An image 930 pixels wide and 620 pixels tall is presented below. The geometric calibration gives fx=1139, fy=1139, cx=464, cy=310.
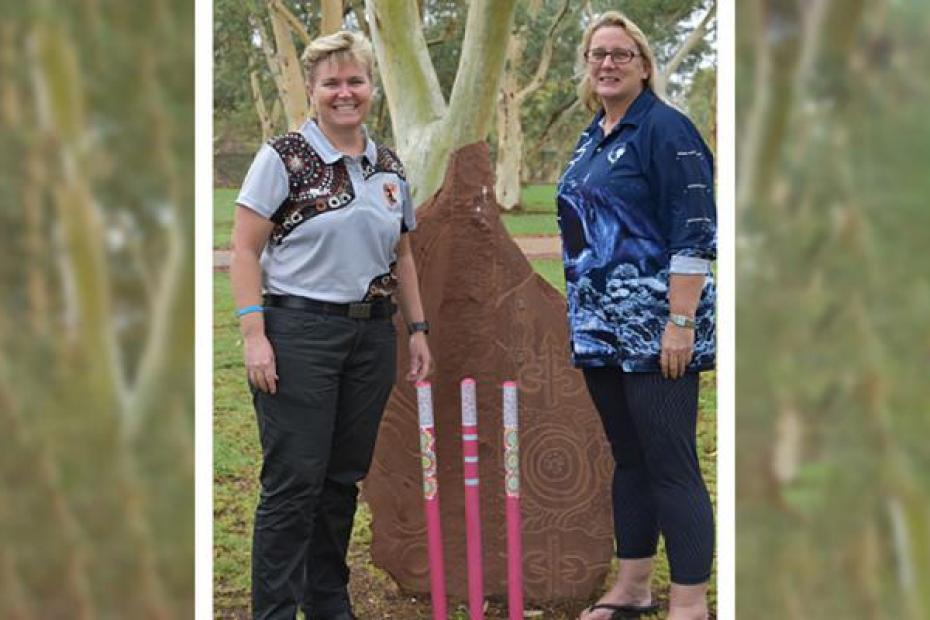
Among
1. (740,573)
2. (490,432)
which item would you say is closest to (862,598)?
(740,573)

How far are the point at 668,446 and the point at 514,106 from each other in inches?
362

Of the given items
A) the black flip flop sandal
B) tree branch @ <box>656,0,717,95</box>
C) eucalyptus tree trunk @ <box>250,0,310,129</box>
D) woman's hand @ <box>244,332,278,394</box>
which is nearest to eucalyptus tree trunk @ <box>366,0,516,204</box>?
woman's hand @ <box>244,332,278,394</box>

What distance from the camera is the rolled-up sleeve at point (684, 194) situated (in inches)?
88.5

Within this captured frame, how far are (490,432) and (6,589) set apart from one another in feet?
4.23

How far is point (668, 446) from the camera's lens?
2.36 meters

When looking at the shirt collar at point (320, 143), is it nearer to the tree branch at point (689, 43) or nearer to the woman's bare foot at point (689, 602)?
the woman's bare foot at point (689, 602)

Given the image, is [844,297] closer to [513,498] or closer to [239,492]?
[513,498]

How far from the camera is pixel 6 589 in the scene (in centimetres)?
184

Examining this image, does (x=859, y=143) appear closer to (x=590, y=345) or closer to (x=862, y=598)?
(x=862, y=598)

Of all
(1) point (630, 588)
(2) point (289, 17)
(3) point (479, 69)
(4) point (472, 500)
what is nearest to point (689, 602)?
(1) point (630, 588)

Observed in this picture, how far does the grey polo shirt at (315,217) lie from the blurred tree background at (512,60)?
526 cm

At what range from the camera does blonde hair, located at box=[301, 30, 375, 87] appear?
7.38 feet

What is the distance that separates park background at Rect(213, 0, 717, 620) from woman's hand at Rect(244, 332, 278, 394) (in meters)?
0.66

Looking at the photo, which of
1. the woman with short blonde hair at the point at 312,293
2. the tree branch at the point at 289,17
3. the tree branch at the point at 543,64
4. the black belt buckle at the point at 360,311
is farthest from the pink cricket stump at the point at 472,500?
the tree branch at the point at 543,64
